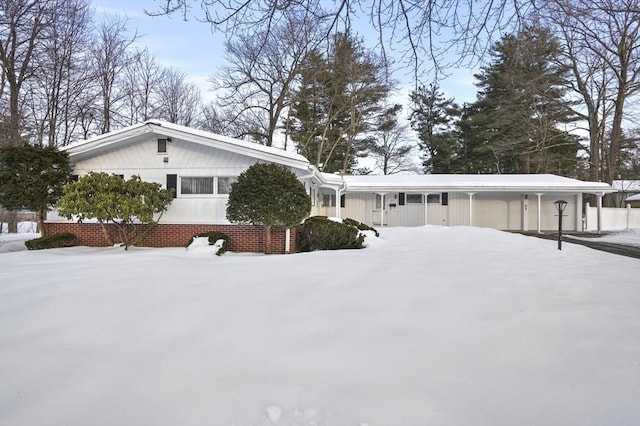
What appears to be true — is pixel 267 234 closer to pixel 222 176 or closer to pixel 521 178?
pixel 222 176

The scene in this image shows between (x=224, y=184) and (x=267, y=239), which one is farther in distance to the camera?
(x=224, y=184)

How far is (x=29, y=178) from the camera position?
1070cm

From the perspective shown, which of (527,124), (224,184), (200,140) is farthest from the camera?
(527,124)

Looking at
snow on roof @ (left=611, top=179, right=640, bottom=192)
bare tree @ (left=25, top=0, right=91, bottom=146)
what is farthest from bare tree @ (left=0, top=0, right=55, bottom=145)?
snow on roof @ (left=611, top=179, right=640, bottom=192)

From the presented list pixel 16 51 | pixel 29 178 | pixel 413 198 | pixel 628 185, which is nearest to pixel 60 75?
pixel 16 51

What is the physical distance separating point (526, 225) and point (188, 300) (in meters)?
20.5

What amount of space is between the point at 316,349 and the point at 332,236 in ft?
23.4

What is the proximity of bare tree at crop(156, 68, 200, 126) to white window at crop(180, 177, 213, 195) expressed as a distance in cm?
1594

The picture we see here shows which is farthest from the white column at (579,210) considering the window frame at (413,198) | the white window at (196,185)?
the white window at (196,185)

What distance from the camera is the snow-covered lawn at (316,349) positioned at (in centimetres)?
245

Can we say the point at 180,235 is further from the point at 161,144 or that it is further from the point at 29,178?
A: the point at 29,178

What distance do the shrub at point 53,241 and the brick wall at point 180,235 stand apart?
1.28 feet

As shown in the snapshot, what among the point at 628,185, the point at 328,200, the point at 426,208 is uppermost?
the point at 628,185

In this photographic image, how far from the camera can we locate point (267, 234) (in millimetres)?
10648
